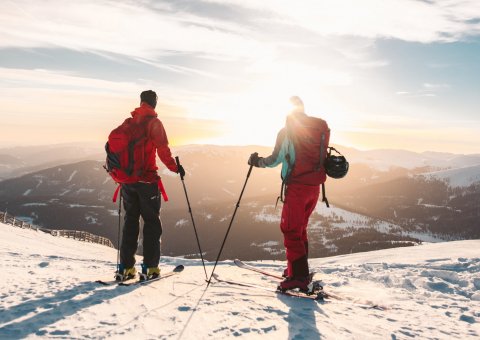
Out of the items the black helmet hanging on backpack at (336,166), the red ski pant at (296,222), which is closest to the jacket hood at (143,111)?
the red ski pant at (296,222)

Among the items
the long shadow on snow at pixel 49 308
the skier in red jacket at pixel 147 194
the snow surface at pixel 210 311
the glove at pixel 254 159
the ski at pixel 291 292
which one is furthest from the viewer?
the glove at pixel 254 159

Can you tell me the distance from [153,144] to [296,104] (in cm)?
230

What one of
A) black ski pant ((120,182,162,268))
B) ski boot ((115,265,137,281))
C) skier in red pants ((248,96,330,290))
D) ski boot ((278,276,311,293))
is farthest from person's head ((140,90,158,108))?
ski boot ((278,276,311,293))

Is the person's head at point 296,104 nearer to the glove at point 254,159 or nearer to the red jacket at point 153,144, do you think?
the glove at point 254,159

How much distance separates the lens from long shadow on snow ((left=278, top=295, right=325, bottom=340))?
3947 mm

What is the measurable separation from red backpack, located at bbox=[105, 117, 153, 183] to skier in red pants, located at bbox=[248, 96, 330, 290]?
7.20 feet

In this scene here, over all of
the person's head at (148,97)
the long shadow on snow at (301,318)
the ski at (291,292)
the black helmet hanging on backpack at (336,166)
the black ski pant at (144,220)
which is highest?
the person's head at (148,97)

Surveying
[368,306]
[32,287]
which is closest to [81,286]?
[32,287]

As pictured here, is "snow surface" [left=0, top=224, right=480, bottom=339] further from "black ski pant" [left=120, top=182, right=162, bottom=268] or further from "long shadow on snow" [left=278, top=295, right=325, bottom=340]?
"black ski pant" [left=120, top=182, right=162, bottom=268]

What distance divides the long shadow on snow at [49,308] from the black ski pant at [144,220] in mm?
772

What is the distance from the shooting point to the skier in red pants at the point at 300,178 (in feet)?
19.0

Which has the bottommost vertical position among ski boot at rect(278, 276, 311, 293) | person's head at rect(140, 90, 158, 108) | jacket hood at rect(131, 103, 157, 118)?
ski boot at rect(278, 276, 311, 293)

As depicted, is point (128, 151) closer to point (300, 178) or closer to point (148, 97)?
point (148, 97)

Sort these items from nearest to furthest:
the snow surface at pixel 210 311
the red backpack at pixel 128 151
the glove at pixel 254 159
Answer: the snow surface at pixel 210 311, the red backpack at pixel 128 151, the glove at pixel 254 159
